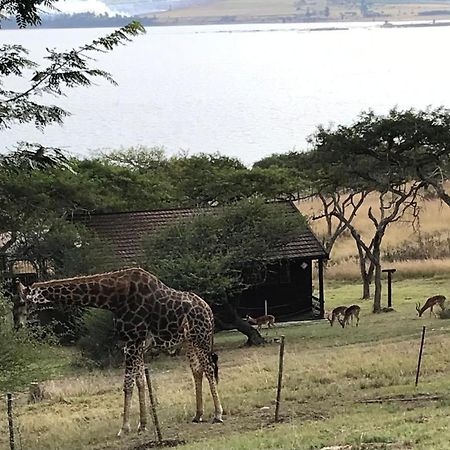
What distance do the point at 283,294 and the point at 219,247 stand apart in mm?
5711

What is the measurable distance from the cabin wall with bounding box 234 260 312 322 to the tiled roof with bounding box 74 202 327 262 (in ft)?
1.99

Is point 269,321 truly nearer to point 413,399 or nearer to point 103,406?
point 103,406

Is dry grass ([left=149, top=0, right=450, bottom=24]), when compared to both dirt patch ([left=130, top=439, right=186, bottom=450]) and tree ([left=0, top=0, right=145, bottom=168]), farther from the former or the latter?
dirt patch ([left=130, top=439, right=186, bottom=450])

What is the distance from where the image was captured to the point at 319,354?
19.0 m

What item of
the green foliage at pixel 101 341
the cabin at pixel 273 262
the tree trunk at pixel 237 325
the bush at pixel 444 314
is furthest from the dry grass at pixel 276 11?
the green foliage at pixel 101 341

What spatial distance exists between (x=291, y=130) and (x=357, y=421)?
7004 cm

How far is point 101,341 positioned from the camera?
21.8 metres

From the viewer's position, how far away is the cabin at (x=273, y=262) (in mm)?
27625

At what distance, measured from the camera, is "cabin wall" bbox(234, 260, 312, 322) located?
28109 mm

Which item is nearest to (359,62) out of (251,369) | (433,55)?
(433,55)

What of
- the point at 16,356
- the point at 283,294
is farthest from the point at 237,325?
the point at 16,356

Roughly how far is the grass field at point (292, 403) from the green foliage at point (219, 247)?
88.8 inches

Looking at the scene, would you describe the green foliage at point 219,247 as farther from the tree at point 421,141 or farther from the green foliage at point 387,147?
the tree at point 421,141

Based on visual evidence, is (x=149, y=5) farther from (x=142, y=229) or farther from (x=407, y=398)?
(x=407, y=398)
